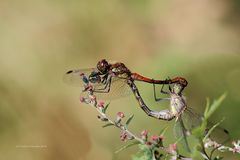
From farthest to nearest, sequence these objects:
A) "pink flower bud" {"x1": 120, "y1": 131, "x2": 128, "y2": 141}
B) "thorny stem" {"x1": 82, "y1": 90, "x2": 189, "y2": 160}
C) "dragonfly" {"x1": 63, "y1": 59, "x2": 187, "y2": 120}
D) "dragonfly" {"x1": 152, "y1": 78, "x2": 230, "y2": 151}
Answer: "dragonfly" {"x1": 63, "y1": 59, "x2": 187, "y2": 120} < "dragonfly" {"x1": 152, "y1": 78, "x2": 230, "y2": 151} < "pink flower bud" {"x1": 120, "y1": 131, "x2": 128, "y2": 141} < "thorny stem" {"x1": 82, "y1": 90, "x2": 189, "y2": 160}

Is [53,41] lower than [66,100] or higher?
higher

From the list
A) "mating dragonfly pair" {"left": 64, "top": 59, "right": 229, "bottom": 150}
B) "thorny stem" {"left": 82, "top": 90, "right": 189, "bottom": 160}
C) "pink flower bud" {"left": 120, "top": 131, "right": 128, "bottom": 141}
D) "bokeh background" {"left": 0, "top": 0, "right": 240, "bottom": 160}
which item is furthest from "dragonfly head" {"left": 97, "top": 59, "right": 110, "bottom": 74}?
"bokeh background" {"left": 0, "top": 0, "right": 240, "bottom": 160}

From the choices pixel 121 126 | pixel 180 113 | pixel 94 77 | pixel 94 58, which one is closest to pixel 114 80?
pixel 94 77

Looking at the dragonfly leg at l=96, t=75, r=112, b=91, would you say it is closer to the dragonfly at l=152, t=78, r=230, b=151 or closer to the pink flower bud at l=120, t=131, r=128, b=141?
the dragonfly at l=152, t=78, r=230, b=151

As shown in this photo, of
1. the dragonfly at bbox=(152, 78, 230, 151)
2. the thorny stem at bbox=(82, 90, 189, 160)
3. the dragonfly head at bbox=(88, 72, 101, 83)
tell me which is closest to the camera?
the thorny stem at bbox=(82, 90, 189, 160)

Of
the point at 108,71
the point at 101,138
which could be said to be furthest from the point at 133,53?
the point at 108,71

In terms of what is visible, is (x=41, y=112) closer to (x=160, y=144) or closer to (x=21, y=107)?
(x=21, y=107)

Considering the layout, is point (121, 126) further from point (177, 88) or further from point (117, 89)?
point (117, 89)

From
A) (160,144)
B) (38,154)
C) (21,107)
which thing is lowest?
(38,154)
